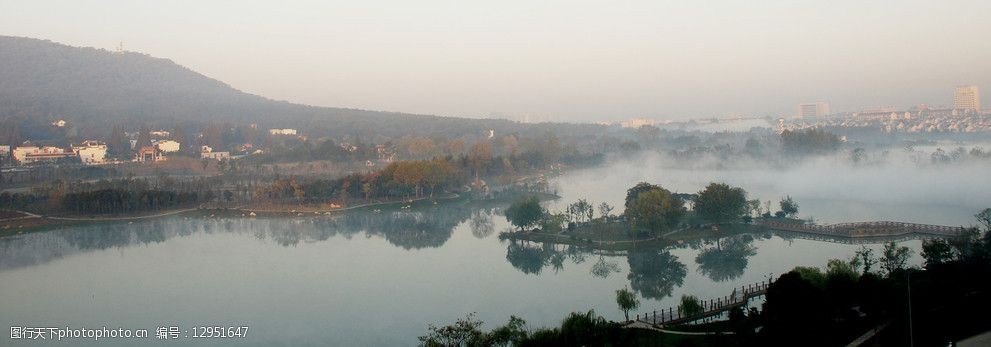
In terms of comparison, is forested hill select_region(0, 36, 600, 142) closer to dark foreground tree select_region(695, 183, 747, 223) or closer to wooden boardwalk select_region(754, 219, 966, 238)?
dark foreground tree select_region(695, 183, 747, 223)

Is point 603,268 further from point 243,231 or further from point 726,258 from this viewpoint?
point 243,231

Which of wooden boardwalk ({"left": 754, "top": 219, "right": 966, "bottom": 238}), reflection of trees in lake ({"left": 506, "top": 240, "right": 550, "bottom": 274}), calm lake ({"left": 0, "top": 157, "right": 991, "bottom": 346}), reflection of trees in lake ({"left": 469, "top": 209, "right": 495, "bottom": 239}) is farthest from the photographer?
reflection of trees in lake ({"left": 469, "top": 209, "right": 495, "bottom": 239})

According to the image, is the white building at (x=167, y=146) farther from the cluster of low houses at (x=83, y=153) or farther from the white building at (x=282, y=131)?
the white building at (x=282, y=131)

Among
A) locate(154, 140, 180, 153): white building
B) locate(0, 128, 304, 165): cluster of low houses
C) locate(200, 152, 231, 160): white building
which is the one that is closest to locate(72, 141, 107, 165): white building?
locate(0, 128, 304, 165): cluster of low houses

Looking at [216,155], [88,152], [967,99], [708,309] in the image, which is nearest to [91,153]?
[88,152]

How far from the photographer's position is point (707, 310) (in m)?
7.46

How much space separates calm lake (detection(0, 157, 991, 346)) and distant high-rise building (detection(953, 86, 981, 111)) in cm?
1620

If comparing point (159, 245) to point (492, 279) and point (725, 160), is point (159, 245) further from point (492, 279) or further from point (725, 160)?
point (725, 160)

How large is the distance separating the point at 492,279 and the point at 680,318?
9.21 feet

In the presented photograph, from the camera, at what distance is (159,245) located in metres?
12.5

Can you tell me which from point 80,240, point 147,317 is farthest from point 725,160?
point 147,317

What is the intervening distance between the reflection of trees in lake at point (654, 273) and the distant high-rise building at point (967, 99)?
82.4 feet

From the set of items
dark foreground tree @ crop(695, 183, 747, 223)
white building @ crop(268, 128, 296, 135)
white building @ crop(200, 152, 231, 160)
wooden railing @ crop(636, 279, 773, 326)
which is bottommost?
wooden railing @ crop(636, 279, 773, 326)

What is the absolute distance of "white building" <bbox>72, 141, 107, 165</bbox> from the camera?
920 inches
